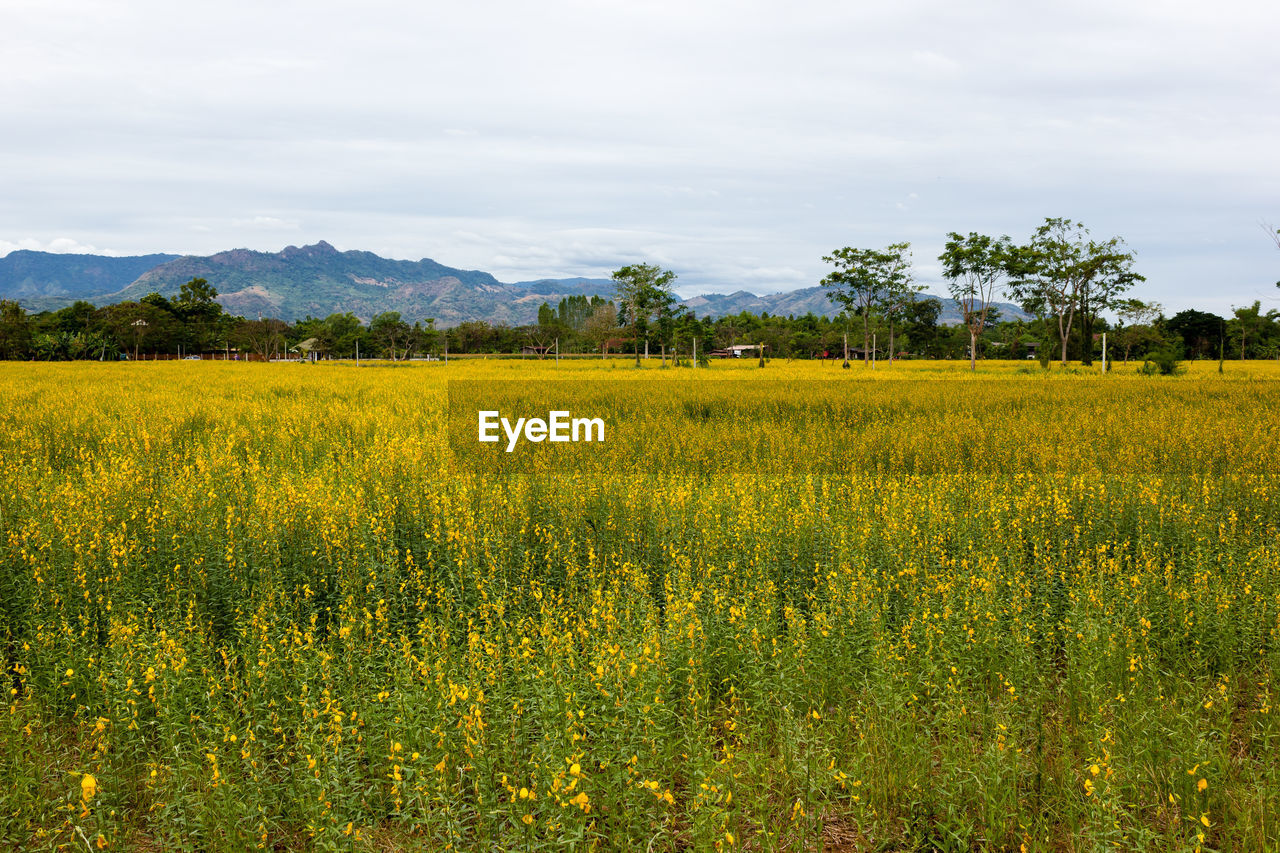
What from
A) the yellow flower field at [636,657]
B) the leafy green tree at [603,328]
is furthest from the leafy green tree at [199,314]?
the yellow flower field at [636,657]

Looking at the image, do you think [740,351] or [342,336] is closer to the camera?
[342,336]

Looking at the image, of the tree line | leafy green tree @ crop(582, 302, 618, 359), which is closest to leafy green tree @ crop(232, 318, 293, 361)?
the tree line

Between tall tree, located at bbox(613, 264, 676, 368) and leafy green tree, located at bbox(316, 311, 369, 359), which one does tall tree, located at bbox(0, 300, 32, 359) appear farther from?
tall tree, located at bbox(613, 264, 676, 368)

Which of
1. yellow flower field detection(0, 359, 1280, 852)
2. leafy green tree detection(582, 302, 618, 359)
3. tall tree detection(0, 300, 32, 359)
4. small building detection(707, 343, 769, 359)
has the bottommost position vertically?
yellow flower field detection(0, 359, 1280, 852)

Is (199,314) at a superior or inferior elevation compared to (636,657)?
superior

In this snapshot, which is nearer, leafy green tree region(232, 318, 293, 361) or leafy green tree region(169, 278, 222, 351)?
leafy green tree region(169, 278, 222, 351)

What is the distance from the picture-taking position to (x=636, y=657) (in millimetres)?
4250

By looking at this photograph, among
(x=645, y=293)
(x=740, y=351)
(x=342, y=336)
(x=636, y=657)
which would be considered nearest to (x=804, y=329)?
(x=740, y=351)

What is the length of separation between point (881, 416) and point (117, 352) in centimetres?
10471

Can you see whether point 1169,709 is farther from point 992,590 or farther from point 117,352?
point 117,352

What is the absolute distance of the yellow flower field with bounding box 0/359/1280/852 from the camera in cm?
372

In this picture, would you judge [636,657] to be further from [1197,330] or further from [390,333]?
[390,333]

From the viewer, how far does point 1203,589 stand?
5.92 metres

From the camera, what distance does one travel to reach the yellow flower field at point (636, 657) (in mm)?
3717
